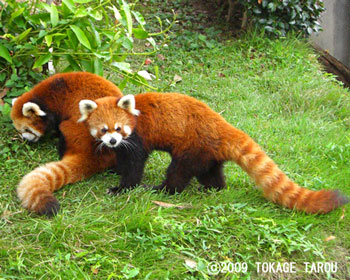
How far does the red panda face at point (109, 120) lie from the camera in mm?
3126

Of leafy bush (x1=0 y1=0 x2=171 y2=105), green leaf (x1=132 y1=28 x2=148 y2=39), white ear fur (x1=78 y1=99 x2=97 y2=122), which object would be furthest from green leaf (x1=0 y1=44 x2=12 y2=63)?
green leaf (x1=132 y1=28 x2=148 y2=39)

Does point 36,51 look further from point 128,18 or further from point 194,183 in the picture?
point 194,183

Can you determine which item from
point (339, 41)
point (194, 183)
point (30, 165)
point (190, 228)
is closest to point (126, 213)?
point (190, 228)

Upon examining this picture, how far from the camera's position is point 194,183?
140 inches

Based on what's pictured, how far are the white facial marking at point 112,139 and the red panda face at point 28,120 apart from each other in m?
0.87

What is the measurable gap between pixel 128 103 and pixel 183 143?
0.53 metres

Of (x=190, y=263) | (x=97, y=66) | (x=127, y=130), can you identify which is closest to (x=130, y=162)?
(x=127, y=130)

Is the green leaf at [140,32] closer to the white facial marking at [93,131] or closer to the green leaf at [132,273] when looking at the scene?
the white facial marking at [93,131]

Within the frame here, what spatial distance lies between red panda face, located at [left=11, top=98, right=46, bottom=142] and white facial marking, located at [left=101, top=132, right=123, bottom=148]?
870mm

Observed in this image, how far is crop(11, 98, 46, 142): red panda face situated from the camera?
11.9 feet

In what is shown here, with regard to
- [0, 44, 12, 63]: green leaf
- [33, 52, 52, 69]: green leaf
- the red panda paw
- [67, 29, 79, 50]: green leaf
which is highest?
[67, 29, 79, 50]: green leaf

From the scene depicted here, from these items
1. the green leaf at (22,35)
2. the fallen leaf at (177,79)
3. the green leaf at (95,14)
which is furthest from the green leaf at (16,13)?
the fallen leaf at (177,79)

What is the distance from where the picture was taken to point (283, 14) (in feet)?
20.9

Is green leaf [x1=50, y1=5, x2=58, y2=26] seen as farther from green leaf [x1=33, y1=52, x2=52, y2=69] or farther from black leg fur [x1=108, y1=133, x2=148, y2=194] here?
black leg fur [x1=108, y1=133, x2=148, y2=194]
